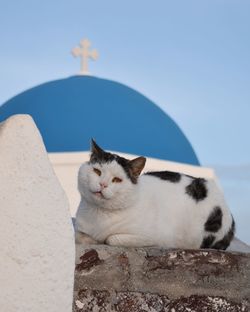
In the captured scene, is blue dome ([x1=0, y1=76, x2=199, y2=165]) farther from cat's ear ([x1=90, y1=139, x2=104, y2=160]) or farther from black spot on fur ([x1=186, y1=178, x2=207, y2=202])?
cat's ear ([x1=90, y1=139, x2=104, y2=160])

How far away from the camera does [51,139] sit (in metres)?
10.7

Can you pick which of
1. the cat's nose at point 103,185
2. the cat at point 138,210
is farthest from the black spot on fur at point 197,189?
the cat's nose at point 103,185

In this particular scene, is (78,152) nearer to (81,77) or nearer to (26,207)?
(81,77)

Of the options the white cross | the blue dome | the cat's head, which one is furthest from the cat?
the white cross

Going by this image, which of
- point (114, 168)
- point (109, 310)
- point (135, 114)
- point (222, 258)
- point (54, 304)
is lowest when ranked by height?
point (135, 114)

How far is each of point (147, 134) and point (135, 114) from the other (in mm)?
483

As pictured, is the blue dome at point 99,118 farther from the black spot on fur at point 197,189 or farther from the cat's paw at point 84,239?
the cat's paw at point 84,239

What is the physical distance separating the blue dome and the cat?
671 centimetres

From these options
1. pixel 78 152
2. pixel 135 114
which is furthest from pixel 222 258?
pixel 135 114

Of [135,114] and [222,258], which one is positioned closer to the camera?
[222,258]

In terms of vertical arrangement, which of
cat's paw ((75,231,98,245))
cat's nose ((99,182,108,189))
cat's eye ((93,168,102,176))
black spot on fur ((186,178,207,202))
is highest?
cat's eye ((93,168,102,176))

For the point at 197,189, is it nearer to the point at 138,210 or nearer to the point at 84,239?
the point at 138,210

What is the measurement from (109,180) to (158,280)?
27.6 inches

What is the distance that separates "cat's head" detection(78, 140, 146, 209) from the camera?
3396mm
